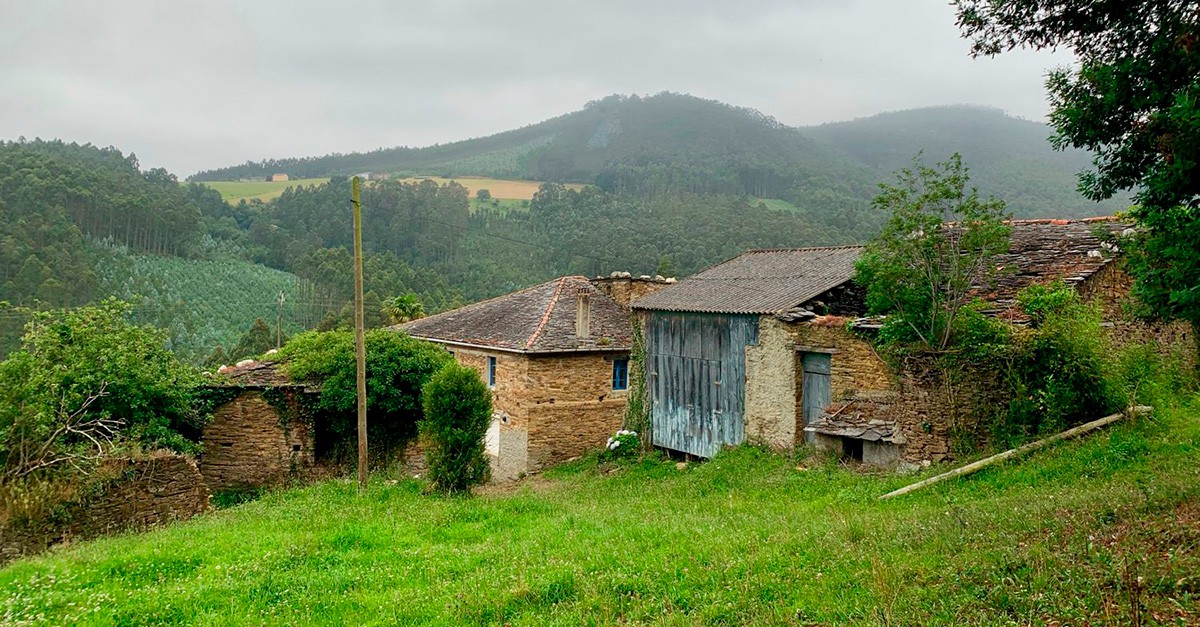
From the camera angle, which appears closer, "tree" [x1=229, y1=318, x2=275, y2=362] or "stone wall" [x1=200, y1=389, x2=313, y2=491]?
"stone wall" [x1=200, y1=389, x2=313, y2=491]

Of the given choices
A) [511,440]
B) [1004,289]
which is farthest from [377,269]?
[1004,289]

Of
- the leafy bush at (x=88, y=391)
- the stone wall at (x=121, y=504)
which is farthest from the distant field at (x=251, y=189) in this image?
the stone wall at (x=121, y=504)

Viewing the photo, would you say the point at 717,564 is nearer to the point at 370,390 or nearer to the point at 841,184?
the point at 370,390

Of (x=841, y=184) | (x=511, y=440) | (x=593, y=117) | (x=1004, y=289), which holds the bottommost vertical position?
(x=511, y=440)

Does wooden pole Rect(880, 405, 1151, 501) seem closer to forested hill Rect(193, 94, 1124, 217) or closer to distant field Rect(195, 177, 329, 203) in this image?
forested hill Rect(193, 94, 1124, 217)

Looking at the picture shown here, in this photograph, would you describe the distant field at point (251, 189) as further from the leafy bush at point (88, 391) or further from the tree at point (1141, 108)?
the tree at point (1141, 108)

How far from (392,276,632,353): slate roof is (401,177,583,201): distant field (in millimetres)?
64915

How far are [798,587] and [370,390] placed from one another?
15.0 metres

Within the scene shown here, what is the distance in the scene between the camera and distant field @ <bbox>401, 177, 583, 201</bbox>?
305ft

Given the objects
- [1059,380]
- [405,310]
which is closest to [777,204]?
[405,310]

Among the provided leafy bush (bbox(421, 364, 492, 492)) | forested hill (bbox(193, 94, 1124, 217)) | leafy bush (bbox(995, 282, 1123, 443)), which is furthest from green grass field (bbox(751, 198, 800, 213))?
leafy bush (bbox(421, 364, 492, 492))

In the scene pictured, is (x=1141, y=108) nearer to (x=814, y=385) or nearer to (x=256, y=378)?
(x=814, y=385)

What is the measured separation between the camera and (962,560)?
243 inches

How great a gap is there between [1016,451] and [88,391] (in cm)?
1755
